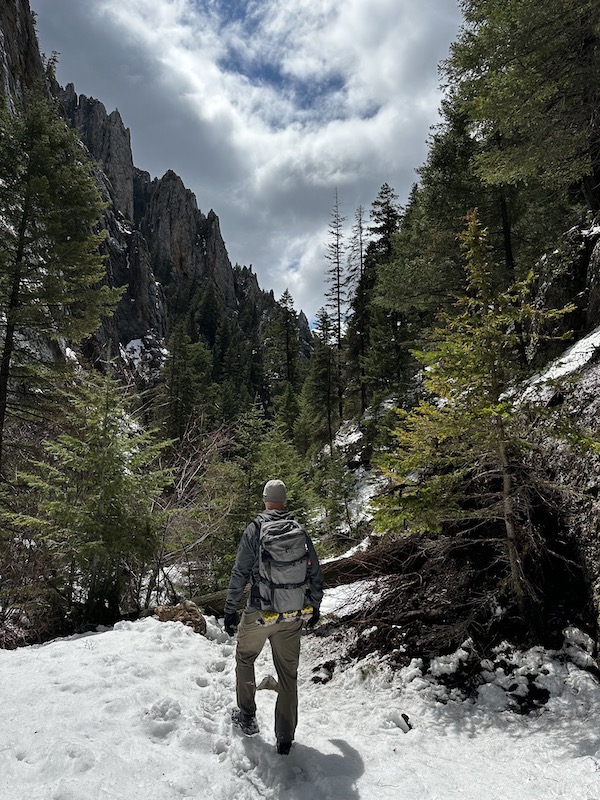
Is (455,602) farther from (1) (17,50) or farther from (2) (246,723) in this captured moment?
(1) (17,50)

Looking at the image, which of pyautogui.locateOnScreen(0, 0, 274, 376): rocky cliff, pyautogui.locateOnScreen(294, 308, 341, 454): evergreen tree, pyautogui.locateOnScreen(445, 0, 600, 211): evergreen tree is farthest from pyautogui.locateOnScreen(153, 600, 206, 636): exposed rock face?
pyautogui.locateOnScreen(0, 0, 274, 376): rocky cliff

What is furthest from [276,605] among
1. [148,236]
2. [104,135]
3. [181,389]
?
[104,135]

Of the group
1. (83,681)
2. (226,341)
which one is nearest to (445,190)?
(83,681)

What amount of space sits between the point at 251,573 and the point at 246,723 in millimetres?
1351

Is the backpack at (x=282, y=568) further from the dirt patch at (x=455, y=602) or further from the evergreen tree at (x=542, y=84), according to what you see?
the evergreen tree at (x=542, y=84)

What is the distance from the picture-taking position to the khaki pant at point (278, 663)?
12.0 feet

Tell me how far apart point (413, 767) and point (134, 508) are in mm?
5356

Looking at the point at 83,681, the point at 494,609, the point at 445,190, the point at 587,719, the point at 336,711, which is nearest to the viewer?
the point at 587,719

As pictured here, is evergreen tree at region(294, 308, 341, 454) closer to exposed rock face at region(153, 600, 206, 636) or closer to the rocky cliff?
exposed rock face at region(153, 600, 206, 636)

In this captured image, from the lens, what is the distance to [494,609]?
4.97 m

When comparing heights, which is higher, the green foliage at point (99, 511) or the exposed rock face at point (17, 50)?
the exposed rock face at point (17, 50)

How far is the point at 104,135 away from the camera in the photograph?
89.2 metres

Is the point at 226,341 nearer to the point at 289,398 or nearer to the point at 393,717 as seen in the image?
the point at 289,398

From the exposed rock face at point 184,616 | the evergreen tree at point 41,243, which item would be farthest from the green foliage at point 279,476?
the evergreen tree at point 41,243
